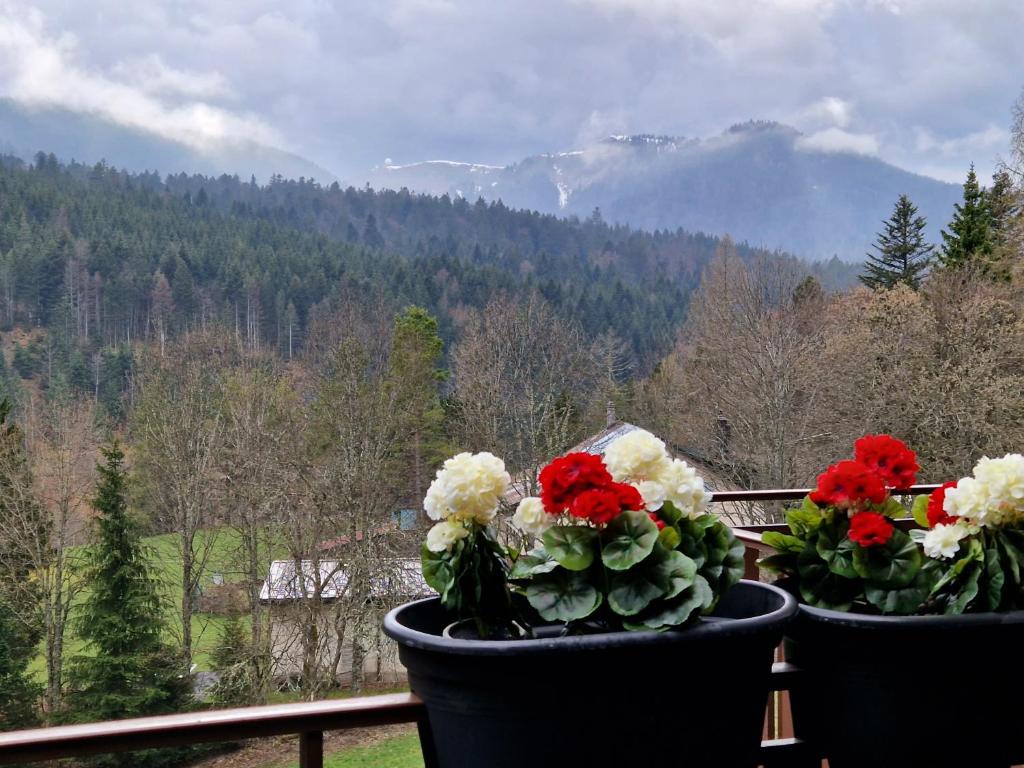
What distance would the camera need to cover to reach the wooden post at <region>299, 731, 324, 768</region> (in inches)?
47.1

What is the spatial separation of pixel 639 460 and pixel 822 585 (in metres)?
0.46

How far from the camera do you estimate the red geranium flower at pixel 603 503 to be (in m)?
1.22

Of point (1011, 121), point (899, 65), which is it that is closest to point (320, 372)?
point (1011, 121)

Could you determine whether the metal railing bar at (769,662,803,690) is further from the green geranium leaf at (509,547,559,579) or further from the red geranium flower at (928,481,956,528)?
the green geranium leaf at (509,547,559,579)

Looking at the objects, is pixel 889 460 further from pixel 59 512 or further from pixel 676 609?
pixel 59 512

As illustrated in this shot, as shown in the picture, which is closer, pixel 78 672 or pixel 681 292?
pixel 78 672

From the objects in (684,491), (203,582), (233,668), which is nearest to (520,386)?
(203,582)

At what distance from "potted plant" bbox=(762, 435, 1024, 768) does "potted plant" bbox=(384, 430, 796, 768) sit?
0.61 feet

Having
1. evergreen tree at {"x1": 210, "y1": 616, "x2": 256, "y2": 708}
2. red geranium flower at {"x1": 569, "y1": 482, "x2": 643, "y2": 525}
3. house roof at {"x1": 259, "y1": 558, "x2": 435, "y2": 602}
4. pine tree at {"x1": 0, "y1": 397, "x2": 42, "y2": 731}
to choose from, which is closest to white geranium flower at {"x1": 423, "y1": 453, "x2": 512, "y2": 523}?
red geranium flower at {"x1": 569, "y1": 482, "x2": 643, "y2": 525}

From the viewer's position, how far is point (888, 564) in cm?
147

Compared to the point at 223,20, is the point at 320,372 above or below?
below

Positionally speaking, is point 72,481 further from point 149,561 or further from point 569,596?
point 569,596

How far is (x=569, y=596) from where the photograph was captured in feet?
4.06

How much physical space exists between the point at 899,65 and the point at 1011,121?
793cm
